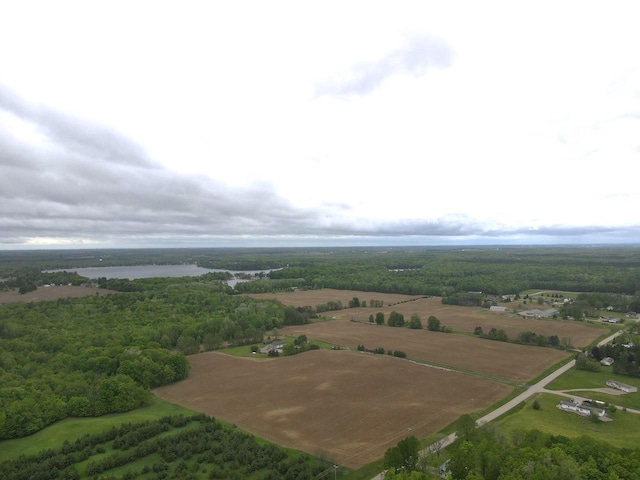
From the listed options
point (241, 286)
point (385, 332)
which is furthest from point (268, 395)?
point (241, 286)

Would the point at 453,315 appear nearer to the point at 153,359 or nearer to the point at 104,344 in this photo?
the point at 153,359

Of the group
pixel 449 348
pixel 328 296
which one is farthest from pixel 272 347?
pixel 328 296

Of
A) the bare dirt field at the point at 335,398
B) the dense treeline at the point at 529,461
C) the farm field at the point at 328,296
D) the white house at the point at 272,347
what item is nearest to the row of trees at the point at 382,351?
the bare dirt field at the point at 335,398

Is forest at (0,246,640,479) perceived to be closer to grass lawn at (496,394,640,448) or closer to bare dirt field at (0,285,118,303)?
bare dirt field at (0,285,118,303)

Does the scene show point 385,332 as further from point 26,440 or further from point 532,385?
point 26,440

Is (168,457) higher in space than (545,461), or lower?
lower

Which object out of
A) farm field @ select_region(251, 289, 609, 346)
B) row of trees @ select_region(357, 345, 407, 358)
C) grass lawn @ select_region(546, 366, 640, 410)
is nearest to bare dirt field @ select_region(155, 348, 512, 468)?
row of trees @ select_region(357, 345, 407, 358)
